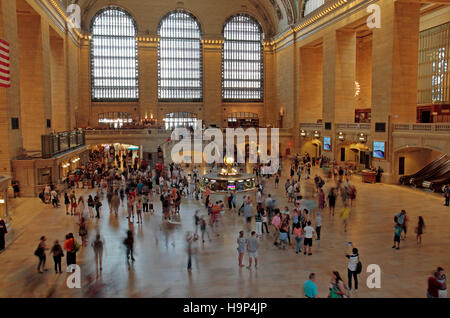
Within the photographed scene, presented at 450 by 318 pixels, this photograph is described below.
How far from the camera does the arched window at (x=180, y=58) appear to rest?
4247 centimetres

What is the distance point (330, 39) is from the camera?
102ft

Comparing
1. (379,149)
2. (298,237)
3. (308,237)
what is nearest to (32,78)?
(298,237)

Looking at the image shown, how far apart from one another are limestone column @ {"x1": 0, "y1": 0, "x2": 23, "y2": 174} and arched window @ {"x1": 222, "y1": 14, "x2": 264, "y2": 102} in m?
27.6

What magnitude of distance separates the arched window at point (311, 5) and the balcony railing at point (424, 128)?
14.9 metres

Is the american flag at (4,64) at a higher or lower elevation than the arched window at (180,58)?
lower

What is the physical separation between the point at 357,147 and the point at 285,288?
2270cm

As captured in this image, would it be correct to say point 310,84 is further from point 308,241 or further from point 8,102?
point 308,241

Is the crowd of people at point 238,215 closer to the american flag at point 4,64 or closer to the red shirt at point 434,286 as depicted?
the red shirt at point 434,286

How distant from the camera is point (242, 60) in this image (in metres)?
44.6

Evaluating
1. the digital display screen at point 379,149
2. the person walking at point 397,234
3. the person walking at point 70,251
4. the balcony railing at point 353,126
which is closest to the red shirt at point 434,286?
the person walking at point 397,234

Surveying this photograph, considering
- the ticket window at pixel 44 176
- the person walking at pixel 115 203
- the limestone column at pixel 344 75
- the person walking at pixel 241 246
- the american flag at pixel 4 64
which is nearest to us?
the person walking at pixel 241 246

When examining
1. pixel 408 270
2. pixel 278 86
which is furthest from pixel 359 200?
pixel 278 86

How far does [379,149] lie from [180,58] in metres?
26.4

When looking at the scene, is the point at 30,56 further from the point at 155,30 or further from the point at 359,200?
the point at 359,200
